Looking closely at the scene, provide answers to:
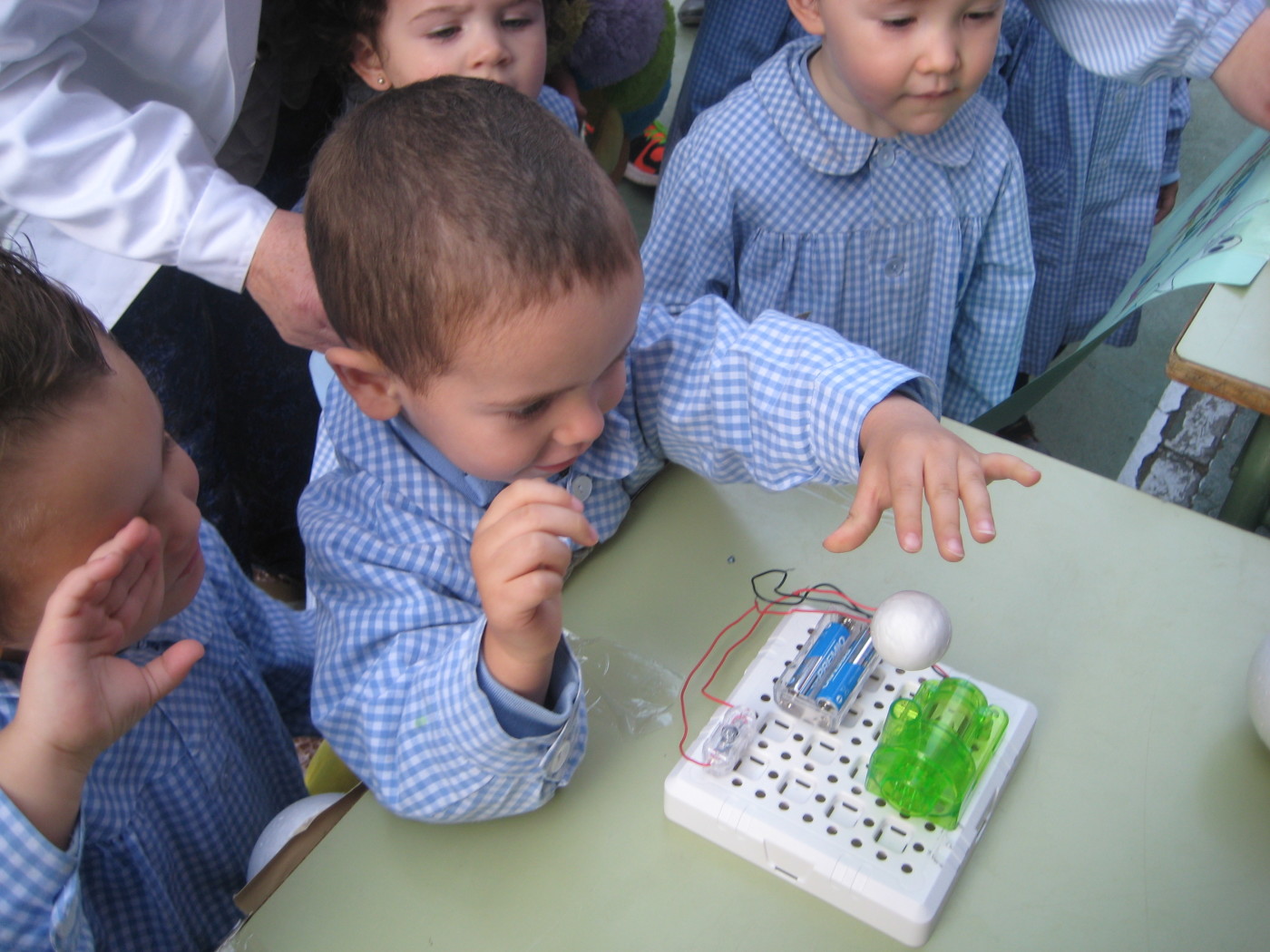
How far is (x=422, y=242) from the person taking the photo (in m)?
0.68

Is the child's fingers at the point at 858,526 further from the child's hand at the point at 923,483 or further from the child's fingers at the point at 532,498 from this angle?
the child's fingers at the point at 532,498

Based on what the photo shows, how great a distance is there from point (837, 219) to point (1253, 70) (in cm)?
51

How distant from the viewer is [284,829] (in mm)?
722

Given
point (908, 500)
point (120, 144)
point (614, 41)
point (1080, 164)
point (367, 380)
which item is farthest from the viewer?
point (1080, 164)

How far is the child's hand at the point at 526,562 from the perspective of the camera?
60cm

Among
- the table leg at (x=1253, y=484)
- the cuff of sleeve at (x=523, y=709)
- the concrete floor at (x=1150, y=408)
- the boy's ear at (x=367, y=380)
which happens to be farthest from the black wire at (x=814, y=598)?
the concrete floor at (x=1150, y=408)

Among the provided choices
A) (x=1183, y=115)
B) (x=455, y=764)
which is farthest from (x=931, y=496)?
(x=1183, y=115)

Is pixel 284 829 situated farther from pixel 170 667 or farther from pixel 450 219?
pixel 450 219

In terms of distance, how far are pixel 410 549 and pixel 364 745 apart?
15 cm

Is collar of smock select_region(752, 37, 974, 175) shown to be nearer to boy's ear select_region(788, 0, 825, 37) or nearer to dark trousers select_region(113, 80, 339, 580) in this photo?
boy's ear select_region(788, 0, 825, 37)

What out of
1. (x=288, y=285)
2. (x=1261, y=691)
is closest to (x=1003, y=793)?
(x=1261, y=691)

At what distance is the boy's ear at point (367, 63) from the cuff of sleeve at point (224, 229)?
285 mm

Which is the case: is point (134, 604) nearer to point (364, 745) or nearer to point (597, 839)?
point (364, 745)

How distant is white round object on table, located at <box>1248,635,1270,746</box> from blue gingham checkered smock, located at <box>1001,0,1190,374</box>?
49.5 inches
